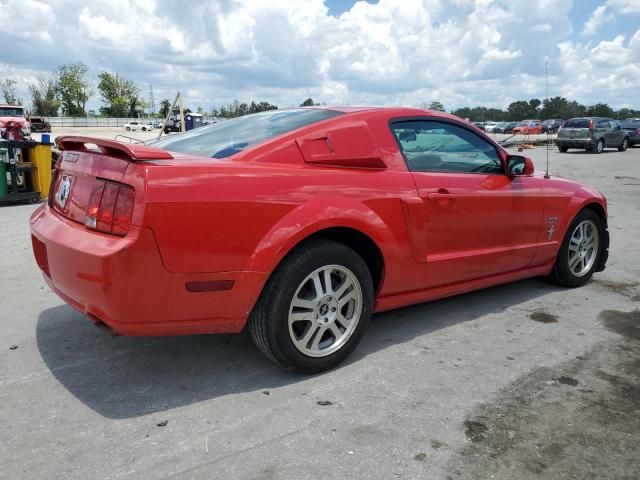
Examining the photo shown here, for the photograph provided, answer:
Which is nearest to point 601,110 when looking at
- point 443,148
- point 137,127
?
point 137,127

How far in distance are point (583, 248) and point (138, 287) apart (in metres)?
3.97

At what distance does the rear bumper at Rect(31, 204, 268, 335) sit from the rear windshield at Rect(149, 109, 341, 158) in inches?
31.0

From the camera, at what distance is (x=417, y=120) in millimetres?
3750

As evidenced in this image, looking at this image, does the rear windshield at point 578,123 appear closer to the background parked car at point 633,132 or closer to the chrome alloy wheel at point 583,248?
the background parked car at point 633,132

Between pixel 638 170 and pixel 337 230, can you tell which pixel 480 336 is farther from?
pixel 638 170

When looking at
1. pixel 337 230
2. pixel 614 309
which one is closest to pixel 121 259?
pixel 337 230

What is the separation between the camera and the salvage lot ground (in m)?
2.37

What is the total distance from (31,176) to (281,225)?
8746 mm

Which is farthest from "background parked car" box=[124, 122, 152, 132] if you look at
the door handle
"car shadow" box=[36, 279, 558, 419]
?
the door handle

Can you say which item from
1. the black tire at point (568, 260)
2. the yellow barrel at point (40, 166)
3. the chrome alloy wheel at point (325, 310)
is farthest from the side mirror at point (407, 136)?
the yellow barrel at point (40, 166)

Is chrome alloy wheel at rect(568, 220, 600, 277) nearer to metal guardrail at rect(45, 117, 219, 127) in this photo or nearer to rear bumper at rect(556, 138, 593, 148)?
rear bumper at rect(556, 138, 593, 148)

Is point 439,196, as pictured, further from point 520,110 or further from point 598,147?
point 520,110

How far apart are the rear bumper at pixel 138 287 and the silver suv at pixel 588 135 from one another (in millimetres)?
24562

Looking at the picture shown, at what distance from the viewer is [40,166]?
995 cm
